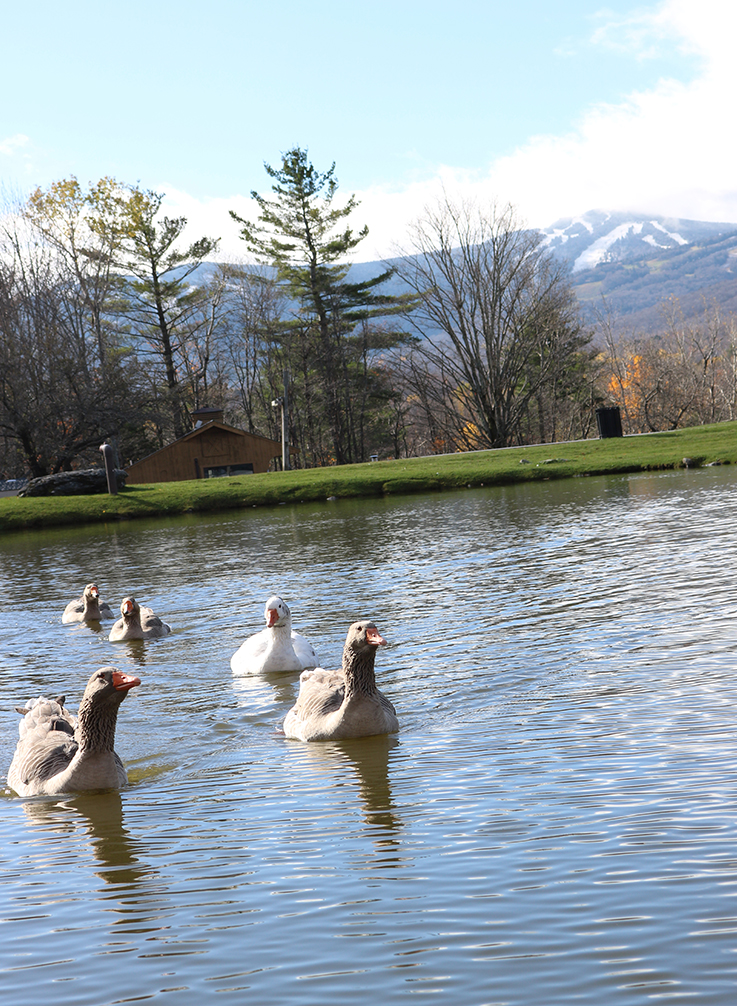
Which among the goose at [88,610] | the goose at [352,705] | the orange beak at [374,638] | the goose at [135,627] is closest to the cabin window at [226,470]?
the goose at [88,610]

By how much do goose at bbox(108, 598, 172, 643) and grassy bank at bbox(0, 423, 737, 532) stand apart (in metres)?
29.2

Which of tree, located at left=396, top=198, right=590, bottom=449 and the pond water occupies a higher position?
tree, located at left=396, top=198, right=590, bottom=449

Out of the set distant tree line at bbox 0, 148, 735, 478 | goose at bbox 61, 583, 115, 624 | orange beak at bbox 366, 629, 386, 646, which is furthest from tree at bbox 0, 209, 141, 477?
orange beak at bbox 366, 629, 386, 646

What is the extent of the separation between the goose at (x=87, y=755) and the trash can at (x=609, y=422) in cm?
4736

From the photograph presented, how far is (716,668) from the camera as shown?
8.85 metres

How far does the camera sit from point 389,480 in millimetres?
44750

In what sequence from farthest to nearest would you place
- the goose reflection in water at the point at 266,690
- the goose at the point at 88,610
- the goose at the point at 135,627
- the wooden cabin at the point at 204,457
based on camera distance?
the wooden cabin at the point at 204,457, the goose at the point at 88,610, the goose at the point at 135,627, the goose reflection in water at the point at 266,690

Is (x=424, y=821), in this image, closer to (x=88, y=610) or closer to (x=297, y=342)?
(x=88, y=610)

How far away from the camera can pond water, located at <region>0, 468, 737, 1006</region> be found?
13.9 feet

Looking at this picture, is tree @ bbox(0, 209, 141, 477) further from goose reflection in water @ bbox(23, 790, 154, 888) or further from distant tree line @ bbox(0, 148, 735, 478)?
goose reflection in water @ bbox(23, 790, 154, 888)

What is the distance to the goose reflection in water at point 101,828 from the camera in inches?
229

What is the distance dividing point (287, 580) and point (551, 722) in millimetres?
11273

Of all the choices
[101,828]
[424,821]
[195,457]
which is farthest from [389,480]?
[424,821]

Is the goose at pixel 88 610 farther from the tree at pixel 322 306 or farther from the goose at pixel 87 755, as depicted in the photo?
the tree at pixel 322 306
